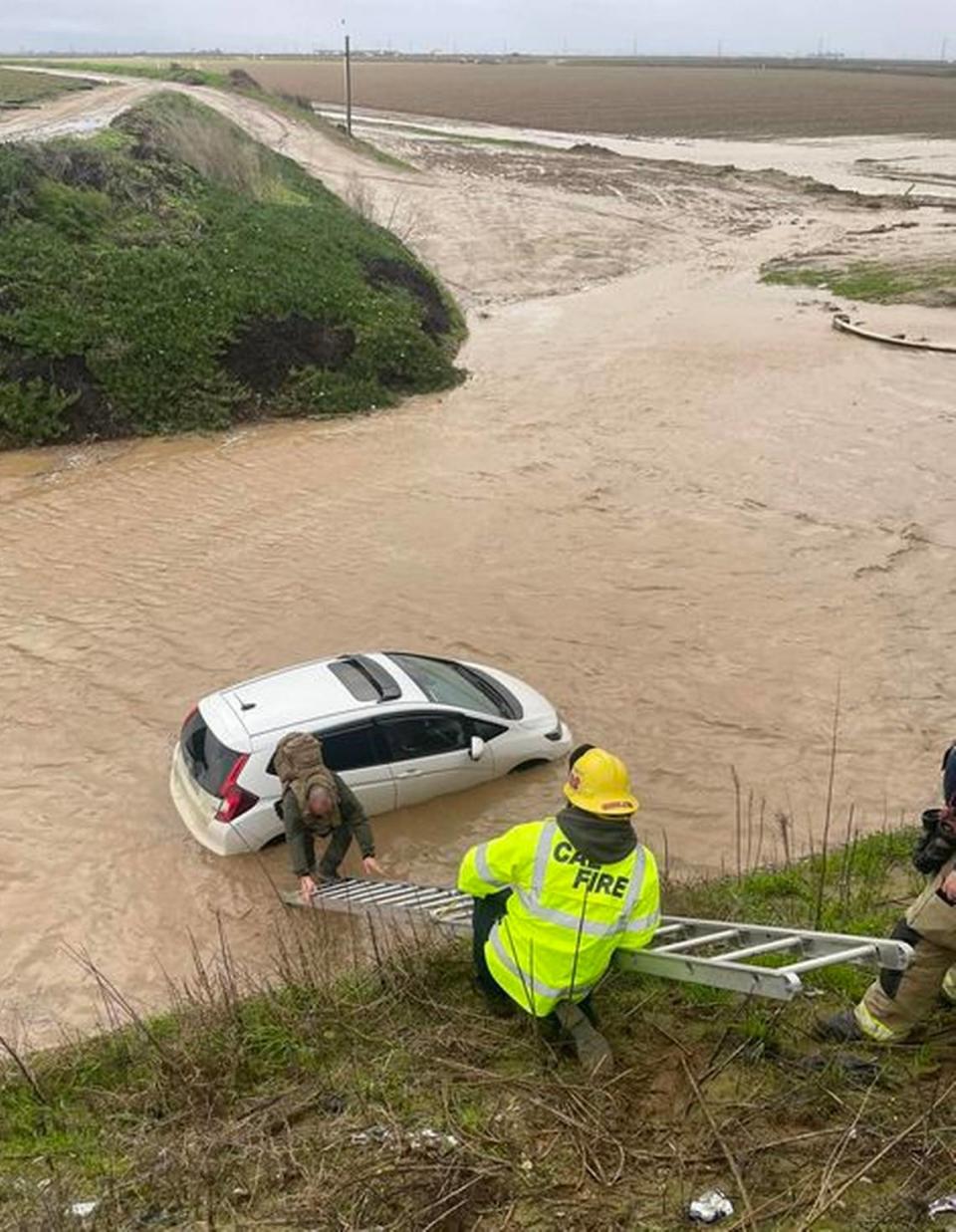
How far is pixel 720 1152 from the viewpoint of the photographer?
4578mm

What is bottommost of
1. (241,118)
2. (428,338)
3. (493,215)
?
(428,338)

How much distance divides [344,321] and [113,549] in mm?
9740

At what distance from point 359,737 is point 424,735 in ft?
2.02

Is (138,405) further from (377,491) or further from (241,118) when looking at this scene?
(241,118)

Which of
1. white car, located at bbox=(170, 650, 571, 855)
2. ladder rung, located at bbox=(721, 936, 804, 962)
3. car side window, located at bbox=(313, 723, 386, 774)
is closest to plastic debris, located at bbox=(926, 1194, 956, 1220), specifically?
ladder rung, located at bbox=(721, 936, 804, 962)

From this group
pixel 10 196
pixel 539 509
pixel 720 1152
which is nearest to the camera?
pixel 720 1152

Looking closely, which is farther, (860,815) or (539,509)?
(539,509)

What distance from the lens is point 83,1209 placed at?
14.6 feet

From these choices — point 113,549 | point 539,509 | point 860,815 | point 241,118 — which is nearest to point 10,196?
point 113,549

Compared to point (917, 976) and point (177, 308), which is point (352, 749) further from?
point (177, 308)

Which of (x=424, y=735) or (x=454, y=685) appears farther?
(x=454, y=685)

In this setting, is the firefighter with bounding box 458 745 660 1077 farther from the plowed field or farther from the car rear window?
the plowed field

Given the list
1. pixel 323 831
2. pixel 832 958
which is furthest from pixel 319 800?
pixel 832 958

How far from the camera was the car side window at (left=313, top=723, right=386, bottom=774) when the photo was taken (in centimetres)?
882
